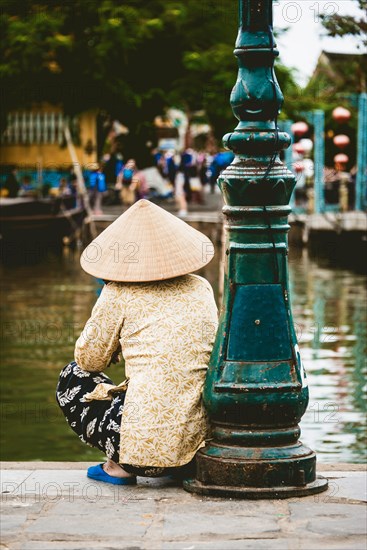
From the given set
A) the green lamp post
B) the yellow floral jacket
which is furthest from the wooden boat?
the green lamp post

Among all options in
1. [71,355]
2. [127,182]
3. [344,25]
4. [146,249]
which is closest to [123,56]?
[127,182]

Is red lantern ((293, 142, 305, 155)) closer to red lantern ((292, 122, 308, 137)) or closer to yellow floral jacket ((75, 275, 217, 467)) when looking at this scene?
red lantern ((292, 122, 308, 137))

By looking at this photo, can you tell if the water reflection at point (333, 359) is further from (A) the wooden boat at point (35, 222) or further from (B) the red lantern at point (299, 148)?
(B) the red lantern at point (299, 148)

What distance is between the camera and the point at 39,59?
30453mm

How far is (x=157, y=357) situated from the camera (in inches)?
193

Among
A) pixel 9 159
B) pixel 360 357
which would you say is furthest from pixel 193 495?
pixel 9 159

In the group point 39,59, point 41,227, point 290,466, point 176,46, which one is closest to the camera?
point 290,466

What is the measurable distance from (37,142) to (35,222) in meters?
13.1

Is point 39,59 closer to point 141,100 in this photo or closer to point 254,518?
point 141,100

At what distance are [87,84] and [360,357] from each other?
2269 centimetres

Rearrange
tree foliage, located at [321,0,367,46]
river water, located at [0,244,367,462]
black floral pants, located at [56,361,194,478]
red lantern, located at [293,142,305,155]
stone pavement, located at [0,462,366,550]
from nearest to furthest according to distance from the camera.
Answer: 1. stone pavement, located at [0,462,366,550]
2. black floral pants, located at [56,361,194,478]
3. river water, located at [0,244,367,462]
4. tree foliage, located at [321,0,367,46]
5. red lantern, located at [293,142,305,155]

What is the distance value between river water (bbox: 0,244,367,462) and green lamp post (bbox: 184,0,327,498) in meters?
1.91

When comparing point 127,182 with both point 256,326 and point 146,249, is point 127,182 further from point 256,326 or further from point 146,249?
point 256,326

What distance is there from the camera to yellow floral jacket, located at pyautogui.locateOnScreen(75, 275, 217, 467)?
15.9 ft
